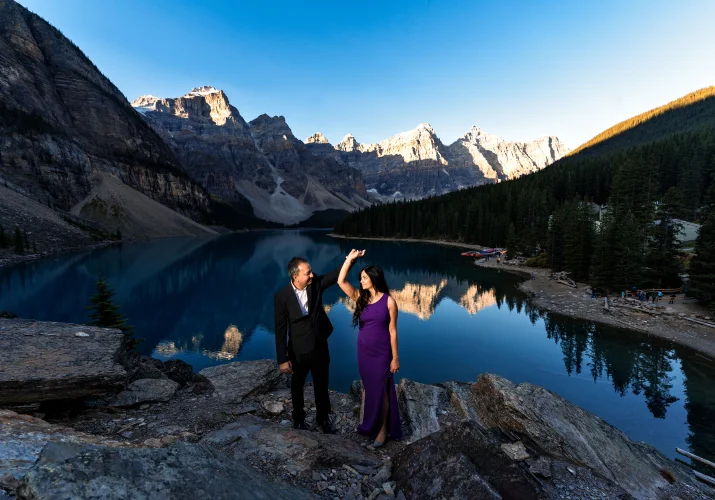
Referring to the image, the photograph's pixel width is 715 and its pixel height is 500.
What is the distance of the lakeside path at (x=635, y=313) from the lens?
2253 centimetres

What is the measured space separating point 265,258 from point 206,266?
16055 millimetres

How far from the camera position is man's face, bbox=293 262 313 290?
5.84m

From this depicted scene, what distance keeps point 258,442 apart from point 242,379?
4.40 meters

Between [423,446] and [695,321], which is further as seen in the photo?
[695,321]

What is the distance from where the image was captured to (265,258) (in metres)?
75.6

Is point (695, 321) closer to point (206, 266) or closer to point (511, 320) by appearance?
point (511, 320)

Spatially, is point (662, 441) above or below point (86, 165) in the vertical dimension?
below

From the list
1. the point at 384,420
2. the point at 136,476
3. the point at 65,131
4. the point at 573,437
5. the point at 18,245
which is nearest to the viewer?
the point at 136,476

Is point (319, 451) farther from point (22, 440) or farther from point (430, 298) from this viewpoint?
point (430, 298)

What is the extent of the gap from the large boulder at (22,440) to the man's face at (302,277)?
3.27 meters

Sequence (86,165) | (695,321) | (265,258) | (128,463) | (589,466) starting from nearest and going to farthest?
(128,463) → (589,466) → (695,321) → (265,258) → (86,165)

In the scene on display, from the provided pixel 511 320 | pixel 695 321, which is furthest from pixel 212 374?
pixel 695 321

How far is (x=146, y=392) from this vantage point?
833 centimetres

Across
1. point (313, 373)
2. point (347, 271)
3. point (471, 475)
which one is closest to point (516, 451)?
point (471, 475)
